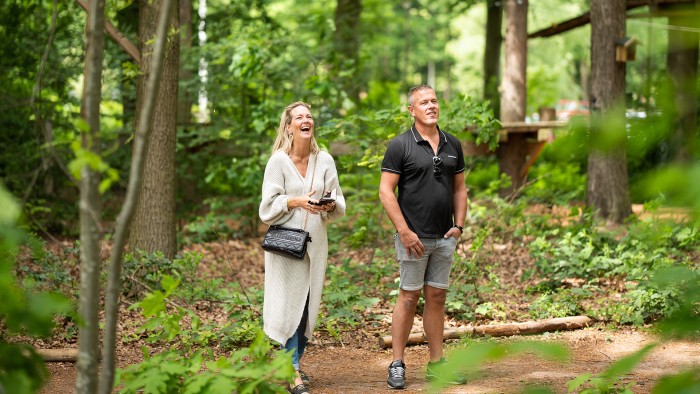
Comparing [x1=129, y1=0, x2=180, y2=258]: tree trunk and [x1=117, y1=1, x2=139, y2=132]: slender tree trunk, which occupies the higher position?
[x1=117, y1=1, x2=139, y2=132]: slender tree trunk

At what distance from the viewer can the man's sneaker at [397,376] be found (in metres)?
5.85

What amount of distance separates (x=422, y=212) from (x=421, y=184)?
19 cm

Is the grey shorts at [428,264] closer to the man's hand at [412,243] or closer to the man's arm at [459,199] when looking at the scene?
the man's hand at [412,243]

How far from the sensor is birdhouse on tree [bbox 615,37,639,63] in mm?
11258

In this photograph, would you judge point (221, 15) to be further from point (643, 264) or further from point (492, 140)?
point (643, 264)

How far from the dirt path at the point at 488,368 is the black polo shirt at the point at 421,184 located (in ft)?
3.46

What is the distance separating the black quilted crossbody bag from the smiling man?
0.63m

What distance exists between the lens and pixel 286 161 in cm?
577

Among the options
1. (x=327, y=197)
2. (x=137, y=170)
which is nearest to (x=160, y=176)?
(x=327, y=197)

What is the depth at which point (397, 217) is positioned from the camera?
5.74m

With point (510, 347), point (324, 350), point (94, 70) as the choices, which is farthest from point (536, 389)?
point (324, 350)

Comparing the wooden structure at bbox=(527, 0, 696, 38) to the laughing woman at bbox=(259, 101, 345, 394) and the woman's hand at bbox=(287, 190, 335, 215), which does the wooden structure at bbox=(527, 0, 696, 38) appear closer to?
the laughing woman at bbox=(259, 101, 345, 394)

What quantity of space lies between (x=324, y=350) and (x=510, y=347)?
5821mm

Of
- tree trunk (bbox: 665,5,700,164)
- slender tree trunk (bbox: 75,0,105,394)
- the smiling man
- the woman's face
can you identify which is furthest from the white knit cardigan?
tree trunk (bbox: 665,5,700,164)
